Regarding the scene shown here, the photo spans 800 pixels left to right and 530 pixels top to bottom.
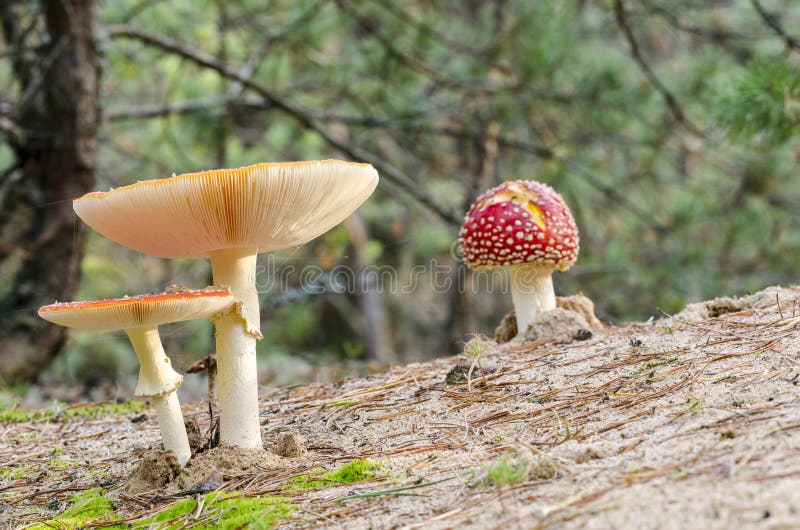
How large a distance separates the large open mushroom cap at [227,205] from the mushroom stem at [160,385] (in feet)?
1.22

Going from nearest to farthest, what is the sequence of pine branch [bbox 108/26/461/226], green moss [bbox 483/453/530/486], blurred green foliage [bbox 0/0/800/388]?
green moss [bbox 483/453/530/486], pine branch [bbox 108/26/461/226], blurred green foliage [bbox 0/0/800/388]

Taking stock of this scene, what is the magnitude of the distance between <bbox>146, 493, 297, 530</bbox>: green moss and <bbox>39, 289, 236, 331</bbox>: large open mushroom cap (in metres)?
0.60

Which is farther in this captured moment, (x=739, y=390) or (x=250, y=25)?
(x=250, y=25)

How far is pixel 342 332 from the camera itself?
1209cm

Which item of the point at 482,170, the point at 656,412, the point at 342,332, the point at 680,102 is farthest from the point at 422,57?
the point at 342,332

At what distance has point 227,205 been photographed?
2.23 meters

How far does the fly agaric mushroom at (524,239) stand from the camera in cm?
335

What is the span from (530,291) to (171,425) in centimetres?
199

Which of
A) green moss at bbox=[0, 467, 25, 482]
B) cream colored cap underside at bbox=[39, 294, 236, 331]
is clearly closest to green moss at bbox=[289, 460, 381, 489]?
cream colored cap underside at bbox=[39, 294, 236, 331]

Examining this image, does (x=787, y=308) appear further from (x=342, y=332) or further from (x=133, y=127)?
(x=342, y=332)

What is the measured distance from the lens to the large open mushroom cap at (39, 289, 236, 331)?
6.72ft

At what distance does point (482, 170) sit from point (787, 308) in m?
3.69

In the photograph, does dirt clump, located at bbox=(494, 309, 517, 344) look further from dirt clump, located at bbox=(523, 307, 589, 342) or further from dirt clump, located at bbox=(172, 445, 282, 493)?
dirt clump, located at bbox=(172, 445, 282, 493)

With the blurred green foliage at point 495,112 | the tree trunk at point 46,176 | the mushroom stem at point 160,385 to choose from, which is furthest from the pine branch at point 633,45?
the tree trunk at point 46,176
